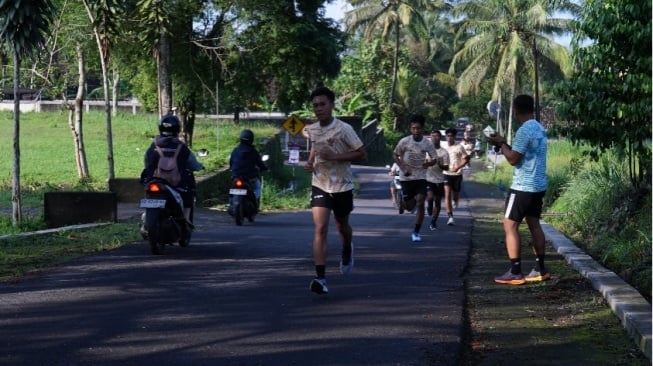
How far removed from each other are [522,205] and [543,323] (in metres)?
1.96

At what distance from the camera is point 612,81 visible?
35.7 ft

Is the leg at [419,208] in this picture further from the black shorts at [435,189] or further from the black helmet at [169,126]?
the black helmet at [169,126]

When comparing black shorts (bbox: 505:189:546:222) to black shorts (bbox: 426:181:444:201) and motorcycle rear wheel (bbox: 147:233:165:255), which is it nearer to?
motorcycle rear wheel (bbox: 147:233:165:255)

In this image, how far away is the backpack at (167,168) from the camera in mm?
11992

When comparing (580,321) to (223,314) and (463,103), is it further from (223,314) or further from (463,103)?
(463,103)

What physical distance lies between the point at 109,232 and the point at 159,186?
2.76 m

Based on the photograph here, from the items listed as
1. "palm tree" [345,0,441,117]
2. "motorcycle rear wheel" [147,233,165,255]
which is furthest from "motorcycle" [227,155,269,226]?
"palm tree" [345,0,441,117]

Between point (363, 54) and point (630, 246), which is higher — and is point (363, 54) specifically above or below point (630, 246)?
above

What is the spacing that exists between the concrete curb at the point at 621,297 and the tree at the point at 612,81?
4.68ft

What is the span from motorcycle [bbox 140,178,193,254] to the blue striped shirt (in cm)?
417

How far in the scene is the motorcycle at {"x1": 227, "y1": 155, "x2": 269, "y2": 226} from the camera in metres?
17.5

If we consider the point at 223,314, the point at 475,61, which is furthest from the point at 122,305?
the point at 475,61

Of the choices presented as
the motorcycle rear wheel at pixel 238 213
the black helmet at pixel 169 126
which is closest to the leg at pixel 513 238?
the black helmet at pixel 169 126

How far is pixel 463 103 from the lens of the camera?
73875 mm
